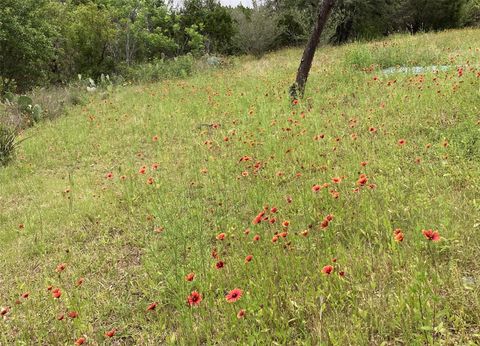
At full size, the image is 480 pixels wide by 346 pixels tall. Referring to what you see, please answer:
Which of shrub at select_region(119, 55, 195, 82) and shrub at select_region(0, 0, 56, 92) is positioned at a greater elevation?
shrub at select_region(0, 0, 56, 92)

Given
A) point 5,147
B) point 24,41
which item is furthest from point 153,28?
point 5,147

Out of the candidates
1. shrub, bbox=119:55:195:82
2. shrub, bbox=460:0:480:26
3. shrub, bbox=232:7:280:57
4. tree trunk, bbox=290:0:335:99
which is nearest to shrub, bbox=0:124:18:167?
tree trunk, bbox=290:0:335:99

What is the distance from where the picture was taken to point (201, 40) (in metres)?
22.7

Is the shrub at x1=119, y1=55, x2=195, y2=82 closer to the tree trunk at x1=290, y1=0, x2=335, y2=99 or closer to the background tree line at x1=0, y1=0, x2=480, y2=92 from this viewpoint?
the background tree line at x1=0, y1=0, x2=480, y2=92

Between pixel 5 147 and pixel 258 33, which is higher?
pixel 258 33

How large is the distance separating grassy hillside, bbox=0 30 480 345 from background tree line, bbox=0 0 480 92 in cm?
1119

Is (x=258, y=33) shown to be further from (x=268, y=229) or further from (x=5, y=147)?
(x=268, y=229)

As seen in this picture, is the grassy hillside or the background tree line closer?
the grassy hillside

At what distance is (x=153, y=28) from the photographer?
23.8 metres

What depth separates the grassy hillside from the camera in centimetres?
249

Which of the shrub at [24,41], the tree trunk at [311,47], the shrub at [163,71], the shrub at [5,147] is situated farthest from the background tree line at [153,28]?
the tree trunk at [311,47]

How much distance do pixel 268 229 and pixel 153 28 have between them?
74.9 feet

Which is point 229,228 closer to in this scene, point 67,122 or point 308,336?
point 308,336

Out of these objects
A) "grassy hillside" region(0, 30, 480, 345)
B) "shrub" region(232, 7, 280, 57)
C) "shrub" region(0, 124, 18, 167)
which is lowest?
"grassy hillside" region(0, 30, 480, 345)
